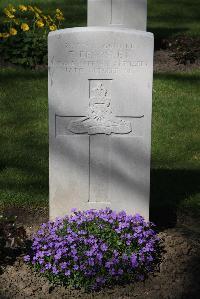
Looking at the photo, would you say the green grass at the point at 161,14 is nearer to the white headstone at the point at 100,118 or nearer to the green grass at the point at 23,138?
the green grass at the point at 23,138

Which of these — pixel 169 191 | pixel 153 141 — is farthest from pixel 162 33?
pixel 169 191

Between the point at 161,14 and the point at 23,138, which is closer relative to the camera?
the point at 23,138

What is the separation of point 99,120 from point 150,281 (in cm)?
124

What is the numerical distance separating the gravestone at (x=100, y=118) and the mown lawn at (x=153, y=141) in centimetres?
75

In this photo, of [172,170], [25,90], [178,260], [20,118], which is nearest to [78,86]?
[178,260]

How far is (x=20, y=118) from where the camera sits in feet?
28.5

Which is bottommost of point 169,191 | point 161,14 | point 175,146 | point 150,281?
point 150,281

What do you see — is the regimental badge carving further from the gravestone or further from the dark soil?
the dark soil

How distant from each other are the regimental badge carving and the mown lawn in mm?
1071

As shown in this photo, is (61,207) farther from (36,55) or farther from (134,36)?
(36,55)

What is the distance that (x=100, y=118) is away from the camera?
518cm

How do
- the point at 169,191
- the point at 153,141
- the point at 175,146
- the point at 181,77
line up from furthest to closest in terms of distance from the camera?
the point at 181,77 < the point at 153,141 < the point at 175,146 < the point at 169,191

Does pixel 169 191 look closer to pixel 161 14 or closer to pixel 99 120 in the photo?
pixel 99 120

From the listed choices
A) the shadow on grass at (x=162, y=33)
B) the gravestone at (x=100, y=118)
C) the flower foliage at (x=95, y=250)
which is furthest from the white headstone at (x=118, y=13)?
the flower foliage at (x=95, y=250)
